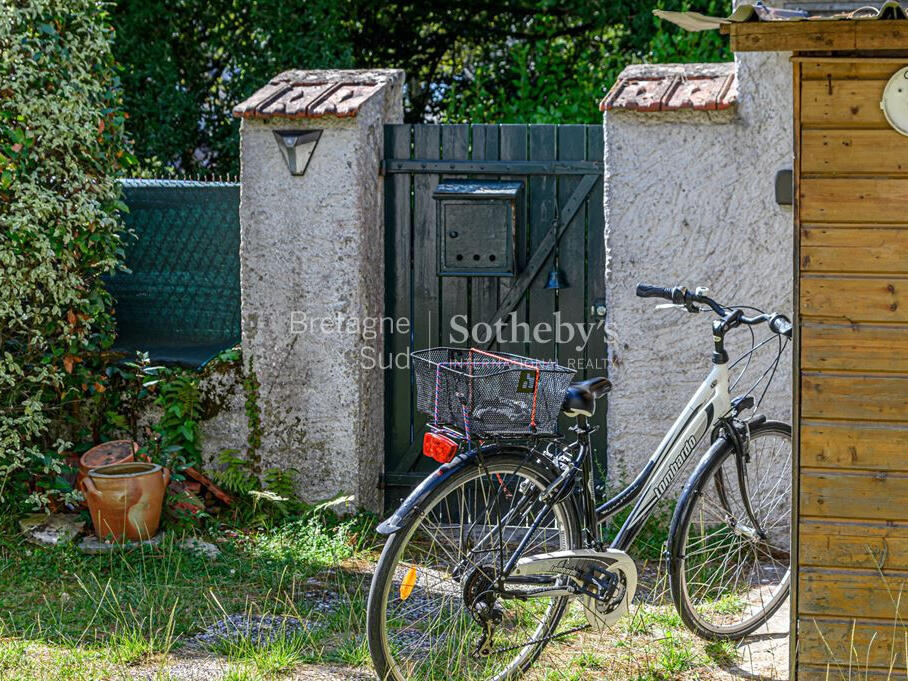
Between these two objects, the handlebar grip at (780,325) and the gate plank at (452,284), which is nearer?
the handlebar grip at (780,325)

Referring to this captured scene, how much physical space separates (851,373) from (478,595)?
135 cm

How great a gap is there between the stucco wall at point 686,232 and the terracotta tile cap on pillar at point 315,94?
1.24 meters

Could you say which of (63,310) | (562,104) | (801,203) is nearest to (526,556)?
(801,203)

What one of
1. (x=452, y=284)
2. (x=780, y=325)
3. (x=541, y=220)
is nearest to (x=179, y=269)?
(x=452, y=284)

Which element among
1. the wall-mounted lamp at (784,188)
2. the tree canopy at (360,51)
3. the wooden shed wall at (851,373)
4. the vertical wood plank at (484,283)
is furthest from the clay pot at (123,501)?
the tree canopy at (360,51)

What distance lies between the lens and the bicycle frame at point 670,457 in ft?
12.4

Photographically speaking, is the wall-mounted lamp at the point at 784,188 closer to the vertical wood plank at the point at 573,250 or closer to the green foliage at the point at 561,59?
the vertical wood plank at the point at 573,250

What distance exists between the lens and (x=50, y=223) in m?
5.15

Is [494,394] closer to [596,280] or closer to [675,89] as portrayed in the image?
[596,280]

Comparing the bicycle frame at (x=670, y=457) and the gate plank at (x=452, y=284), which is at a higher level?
the gate plank at (x=452, y=284)

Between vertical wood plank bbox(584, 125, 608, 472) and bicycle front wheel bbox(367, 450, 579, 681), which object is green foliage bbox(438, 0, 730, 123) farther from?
bicycle front wheel bbox(367, 450, 579, 681)

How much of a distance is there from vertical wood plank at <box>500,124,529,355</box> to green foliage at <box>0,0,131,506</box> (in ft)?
6.49

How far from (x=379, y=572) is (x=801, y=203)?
1.68 m

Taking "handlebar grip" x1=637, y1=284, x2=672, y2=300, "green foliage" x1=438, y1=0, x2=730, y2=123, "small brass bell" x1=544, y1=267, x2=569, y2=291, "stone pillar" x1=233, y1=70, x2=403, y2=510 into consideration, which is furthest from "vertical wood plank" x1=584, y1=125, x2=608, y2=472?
"green foliage" x1=438, y1=0, x2=730, y2=123
